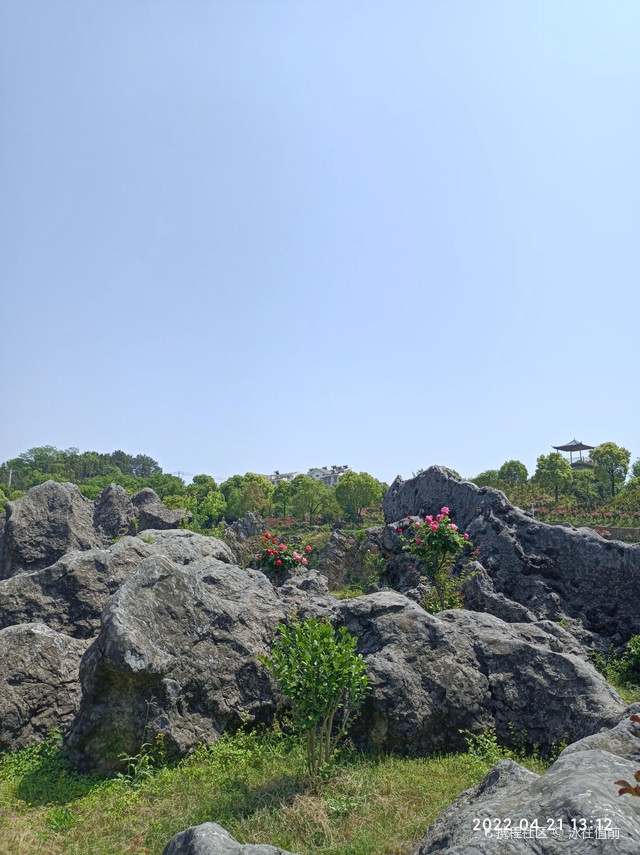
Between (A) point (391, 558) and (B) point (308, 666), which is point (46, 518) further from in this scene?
(B) point (308, 666)

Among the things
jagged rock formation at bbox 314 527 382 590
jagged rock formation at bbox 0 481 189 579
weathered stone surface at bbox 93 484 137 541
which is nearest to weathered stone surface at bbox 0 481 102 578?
jagged rock formation at bbox 0 481 189 579

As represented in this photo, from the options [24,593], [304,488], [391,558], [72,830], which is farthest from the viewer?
[304,488]

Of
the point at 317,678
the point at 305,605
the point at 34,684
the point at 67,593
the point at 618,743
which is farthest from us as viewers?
the point at 67,593

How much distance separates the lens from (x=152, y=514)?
3212 cm

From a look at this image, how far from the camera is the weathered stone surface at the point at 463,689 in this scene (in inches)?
312

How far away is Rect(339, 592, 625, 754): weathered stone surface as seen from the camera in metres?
7.91

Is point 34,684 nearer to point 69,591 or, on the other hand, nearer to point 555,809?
point 69,591

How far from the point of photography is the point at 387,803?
630 cm

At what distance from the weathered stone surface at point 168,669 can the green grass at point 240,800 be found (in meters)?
0.36

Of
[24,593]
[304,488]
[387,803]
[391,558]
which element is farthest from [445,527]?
[304,488]

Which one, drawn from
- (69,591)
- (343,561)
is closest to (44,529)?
(69,591)

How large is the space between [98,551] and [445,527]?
745 cm

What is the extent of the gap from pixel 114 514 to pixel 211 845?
2730 cm

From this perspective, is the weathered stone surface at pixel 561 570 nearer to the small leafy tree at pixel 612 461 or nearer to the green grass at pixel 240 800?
the green grass at pixel 240 800
